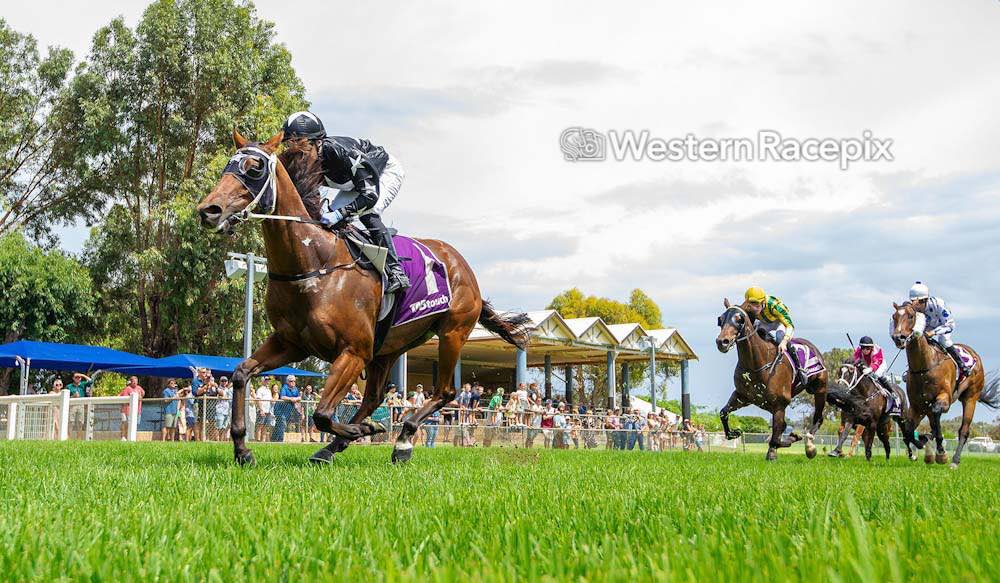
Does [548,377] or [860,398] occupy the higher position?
[548,377]

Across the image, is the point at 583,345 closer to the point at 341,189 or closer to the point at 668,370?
the point at 668,370

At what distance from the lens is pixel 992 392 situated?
1548 centimetres

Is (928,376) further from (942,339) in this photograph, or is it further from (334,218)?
(334,218)

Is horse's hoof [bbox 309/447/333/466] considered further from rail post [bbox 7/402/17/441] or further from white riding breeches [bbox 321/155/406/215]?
rail post [bbox 7/402/17/441]

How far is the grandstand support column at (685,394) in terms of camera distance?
4444cm

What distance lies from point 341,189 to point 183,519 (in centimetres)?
534

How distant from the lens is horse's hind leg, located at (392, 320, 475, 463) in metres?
8.91

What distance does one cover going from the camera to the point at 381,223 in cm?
815

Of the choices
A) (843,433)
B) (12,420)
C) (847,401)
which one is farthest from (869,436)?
(12,420)

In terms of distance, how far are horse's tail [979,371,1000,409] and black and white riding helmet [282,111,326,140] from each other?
12722mm

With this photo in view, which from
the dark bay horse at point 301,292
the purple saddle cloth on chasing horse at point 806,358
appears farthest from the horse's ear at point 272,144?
the purple saddle cloth on chasing horse at point 806,358

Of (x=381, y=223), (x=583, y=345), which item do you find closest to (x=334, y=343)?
(x=381, y=223)

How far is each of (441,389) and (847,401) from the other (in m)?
9.87

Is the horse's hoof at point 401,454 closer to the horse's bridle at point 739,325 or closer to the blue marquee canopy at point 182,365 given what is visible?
the horse's bridle at point 739,325
